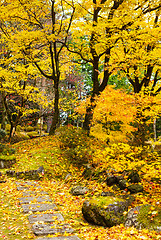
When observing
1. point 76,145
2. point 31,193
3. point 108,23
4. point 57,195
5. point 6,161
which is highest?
point 108,23

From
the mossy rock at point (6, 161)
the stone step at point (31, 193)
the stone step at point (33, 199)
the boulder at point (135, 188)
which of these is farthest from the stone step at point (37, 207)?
the mossy rock at point (6, 161)

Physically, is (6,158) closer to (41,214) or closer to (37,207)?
(37,207)

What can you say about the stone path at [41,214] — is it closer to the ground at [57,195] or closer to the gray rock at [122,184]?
the ground at [57,195]

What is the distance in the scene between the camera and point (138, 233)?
454 centimetres

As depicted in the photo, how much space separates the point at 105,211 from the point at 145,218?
88 cm

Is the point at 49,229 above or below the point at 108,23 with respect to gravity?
below

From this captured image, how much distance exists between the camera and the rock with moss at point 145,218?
477 centimetres

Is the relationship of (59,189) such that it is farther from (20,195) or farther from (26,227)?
(26,227)

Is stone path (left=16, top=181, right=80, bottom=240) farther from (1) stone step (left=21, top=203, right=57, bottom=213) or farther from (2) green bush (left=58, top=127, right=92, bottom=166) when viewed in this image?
(2) green bush (left=58, top=127, right=92, bottom=166)

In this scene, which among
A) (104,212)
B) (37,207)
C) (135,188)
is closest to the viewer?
(104,212)

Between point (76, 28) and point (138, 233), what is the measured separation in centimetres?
1100

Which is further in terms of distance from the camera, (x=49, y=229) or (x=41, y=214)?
(x=41, y=214)

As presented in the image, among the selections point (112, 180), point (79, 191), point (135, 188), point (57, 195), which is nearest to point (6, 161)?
point (57, 195)

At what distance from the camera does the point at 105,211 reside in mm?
5223
